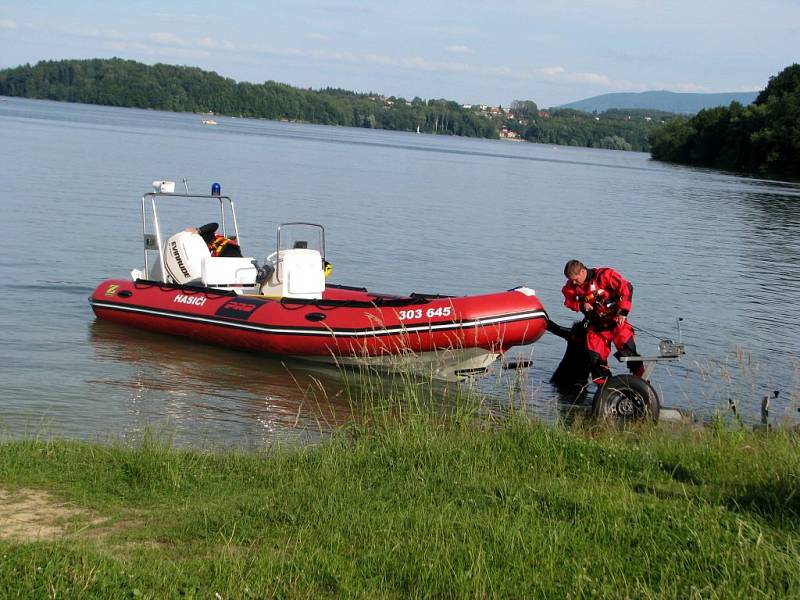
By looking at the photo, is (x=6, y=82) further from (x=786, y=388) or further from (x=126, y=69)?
(x=786, y=388)

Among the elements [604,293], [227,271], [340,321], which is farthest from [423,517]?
[227,271]

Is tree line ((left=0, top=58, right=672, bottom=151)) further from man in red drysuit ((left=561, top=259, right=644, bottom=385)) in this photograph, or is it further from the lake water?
man in red drysuit ((left=561, top=259, right=644, bottom=385))

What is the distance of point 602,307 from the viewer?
9.91 m

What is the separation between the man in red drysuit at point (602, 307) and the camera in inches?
389

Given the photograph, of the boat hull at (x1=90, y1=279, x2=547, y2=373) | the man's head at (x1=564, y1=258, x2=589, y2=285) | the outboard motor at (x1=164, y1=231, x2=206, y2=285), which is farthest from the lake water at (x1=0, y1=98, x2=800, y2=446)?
the man's head at (x1=564, y1=258, x2=589, y2=285)

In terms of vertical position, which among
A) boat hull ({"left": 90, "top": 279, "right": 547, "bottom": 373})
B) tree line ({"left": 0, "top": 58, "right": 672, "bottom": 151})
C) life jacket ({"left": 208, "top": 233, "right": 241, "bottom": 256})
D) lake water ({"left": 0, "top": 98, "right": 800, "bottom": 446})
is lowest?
tree line ({"left": 0, "top": 58, "right": 672, "bottom": 151})

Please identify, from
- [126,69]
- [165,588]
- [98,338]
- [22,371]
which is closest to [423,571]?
[165,588]

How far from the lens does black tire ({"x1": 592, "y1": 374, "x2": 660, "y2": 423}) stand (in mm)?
8992

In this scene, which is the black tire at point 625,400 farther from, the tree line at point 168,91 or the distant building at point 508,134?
the distant building at point 508,134

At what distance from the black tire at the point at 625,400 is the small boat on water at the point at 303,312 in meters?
1.58

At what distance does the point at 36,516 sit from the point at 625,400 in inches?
220

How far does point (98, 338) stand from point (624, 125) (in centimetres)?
17424

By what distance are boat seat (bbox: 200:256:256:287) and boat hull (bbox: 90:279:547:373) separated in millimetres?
294

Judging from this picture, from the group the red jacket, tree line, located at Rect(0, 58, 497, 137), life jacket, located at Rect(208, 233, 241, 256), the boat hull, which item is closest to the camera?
the red jacket
